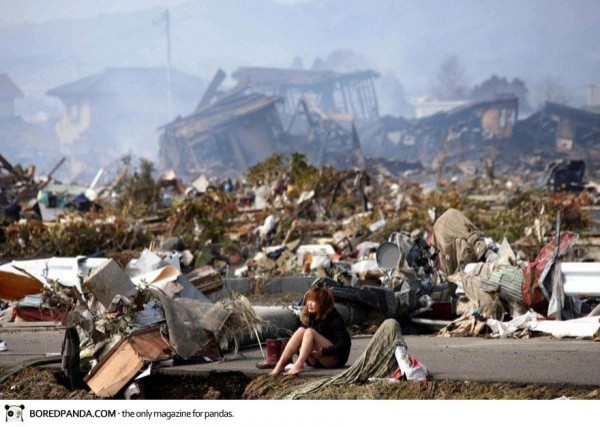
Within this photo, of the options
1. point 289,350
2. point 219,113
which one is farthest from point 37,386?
point 219,113

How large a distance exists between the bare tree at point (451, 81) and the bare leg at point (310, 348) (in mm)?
20395

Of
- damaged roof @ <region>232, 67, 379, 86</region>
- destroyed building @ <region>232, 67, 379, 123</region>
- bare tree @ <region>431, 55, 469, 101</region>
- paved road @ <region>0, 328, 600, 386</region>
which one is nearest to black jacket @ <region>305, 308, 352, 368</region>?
paved road @ <region>0, 328, 600, 386</region>

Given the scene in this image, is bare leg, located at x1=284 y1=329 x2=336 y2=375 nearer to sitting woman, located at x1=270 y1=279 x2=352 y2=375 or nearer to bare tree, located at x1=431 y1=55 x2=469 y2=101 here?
sitting woman, located at x1=270 y1=279 x2=352 y2=375

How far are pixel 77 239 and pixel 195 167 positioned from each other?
29692 millimetres

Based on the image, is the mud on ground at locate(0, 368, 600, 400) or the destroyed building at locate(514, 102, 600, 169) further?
the destroyed building at locate(514, 102, 600, 169)

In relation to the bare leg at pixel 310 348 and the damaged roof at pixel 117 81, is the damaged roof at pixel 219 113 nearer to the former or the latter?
the damaged roof at pixel 117 81

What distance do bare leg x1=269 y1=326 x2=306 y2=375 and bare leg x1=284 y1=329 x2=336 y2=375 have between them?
36 millimetres

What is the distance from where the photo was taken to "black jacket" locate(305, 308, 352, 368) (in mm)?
7113

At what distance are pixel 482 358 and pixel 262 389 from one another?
1.36 meters

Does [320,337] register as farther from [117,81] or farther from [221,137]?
[221,137]

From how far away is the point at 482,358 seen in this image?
7355 millimetres

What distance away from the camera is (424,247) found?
10.2 meters
